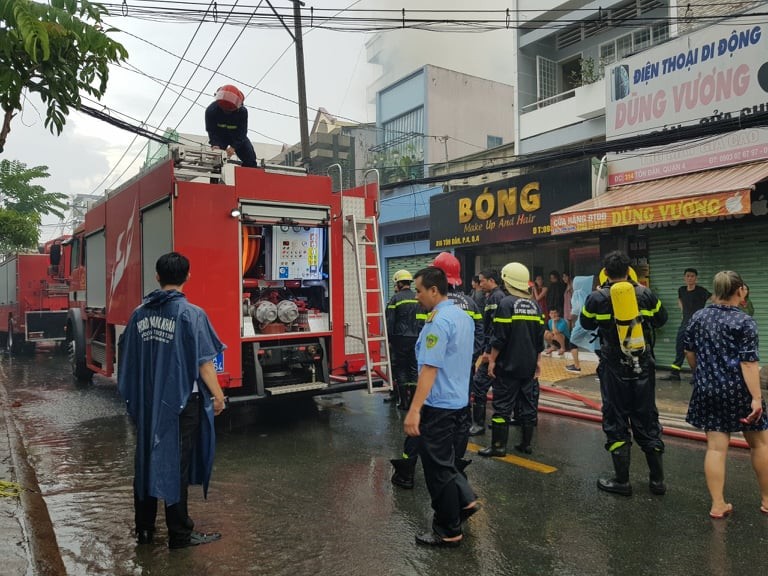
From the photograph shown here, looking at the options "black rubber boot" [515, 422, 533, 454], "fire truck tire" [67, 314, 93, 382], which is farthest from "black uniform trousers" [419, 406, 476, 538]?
"fire truck tire" [67, 314, 93, 382]

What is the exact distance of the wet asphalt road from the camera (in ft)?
11.2

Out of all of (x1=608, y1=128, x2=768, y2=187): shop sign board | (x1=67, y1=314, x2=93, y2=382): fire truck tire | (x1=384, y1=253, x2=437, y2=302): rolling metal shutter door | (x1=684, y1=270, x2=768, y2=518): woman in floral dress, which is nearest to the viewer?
(x1=684, y1=270, x2=768, y2=518): woman in floral dress

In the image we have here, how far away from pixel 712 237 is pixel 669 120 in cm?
214

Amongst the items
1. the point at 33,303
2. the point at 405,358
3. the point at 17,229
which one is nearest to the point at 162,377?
the point at 405,358

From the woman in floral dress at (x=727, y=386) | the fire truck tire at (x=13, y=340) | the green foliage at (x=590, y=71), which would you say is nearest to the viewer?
the woman in floral dress at (x=727, y=386)

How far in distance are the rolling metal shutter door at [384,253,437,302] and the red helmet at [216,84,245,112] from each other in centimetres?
997

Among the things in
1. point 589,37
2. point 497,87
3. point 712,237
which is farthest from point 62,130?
point 497,87

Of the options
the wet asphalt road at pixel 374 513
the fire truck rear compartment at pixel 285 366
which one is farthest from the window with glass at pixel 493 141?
the fire truck rear compartment at pixel 285 366

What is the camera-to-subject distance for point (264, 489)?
4.73 meters

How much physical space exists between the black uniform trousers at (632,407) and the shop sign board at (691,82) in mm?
6547

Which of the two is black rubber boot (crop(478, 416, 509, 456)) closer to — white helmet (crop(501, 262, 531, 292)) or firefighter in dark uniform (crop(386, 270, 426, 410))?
white helmet (crop(501, 262, 531, 292))

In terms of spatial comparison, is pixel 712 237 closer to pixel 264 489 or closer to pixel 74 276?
pixel 264 489

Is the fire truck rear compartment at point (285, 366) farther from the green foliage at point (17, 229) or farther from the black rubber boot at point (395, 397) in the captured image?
the green foliage at point (17, 229)

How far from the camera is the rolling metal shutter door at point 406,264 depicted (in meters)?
17.5
